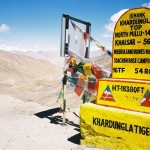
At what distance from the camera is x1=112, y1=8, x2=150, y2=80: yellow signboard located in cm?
655

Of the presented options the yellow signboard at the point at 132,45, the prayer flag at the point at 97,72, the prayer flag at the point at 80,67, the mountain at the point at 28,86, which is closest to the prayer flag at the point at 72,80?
the prayer flag at the point at 80,67

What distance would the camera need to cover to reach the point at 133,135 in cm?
614

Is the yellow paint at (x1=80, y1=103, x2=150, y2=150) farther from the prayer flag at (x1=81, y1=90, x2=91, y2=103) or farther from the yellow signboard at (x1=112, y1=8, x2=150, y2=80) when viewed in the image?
the prayer flag at (x1=81, y1=90, x2=91, y2=103)

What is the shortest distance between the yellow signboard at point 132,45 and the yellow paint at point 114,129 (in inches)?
41.8

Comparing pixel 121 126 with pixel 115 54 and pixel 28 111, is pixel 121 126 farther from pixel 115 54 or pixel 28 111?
pixel 28 111

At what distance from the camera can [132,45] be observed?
678 cm

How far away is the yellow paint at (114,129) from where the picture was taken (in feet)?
19.6

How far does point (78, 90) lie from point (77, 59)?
1.10m

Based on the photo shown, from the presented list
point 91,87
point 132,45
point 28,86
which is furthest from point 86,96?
point 28,86

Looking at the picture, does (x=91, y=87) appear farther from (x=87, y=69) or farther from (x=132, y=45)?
(x=132, y=45)

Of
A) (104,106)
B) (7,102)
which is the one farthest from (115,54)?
(7,102)

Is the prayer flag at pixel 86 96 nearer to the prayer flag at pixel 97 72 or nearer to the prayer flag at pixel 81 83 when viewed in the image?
the prayer flag at pixel 81 83

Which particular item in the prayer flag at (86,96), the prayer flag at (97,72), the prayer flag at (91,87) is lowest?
the prayer flag at (86,96)

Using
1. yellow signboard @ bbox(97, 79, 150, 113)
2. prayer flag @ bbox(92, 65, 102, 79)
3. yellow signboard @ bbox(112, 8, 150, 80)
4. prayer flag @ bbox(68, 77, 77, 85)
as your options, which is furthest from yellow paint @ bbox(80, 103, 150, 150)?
prayer flag @ bbox(68, 77, 77, 85)
